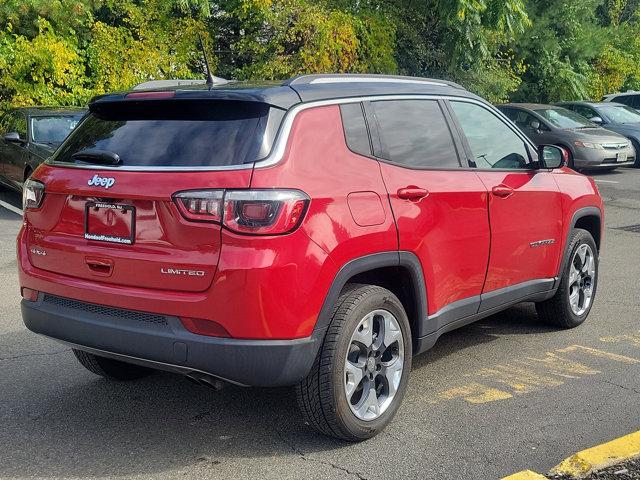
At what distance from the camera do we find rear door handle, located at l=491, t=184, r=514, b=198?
486cm

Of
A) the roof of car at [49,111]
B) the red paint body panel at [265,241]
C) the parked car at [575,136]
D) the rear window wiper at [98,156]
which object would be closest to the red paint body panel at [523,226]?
the red paint body panel at [265,241]

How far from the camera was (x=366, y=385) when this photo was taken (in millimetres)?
4008

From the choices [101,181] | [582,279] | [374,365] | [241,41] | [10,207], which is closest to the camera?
[101,181]

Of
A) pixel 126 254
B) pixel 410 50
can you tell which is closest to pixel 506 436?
pixel 126 254

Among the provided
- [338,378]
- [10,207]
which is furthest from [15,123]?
[338,378]

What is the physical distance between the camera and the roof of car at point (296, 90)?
377 cm

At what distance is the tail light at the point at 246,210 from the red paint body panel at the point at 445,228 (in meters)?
0.77

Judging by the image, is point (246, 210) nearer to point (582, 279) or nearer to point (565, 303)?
point (565, 303)

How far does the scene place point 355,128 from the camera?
4074mm

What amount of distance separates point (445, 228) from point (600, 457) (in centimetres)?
141

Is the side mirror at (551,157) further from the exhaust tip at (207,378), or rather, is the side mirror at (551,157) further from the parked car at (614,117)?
the parked car at (614,117)

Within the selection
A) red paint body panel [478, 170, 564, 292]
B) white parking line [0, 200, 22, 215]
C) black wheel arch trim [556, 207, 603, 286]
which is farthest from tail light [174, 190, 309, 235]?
white parking line [0, 200, 22, 215]

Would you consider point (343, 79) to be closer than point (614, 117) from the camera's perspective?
Yes

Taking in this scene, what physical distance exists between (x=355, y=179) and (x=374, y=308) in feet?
2.08
